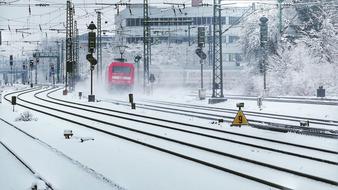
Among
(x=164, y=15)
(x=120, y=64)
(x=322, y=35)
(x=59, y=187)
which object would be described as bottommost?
(x=59, y=187)

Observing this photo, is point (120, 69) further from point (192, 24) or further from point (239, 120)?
point (192, 24)

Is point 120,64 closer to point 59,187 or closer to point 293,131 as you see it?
point 293,131

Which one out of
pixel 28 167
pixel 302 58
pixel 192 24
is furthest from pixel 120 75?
pixel 192 24

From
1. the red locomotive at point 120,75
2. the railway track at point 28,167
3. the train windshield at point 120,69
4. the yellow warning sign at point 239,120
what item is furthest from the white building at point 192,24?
the railway track at point 28,167

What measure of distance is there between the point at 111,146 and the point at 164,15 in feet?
255

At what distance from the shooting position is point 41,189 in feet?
25.2

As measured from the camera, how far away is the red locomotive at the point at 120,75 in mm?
40719

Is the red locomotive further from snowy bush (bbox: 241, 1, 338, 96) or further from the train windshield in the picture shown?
snowy bush (bbox: 241, 1, 338, 96)

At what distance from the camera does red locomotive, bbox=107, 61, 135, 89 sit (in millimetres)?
40719

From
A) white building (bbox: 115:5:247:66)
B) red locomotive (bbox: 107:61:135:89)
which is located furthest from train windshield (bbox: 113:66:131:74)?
white building (bbox: 115:5:247:66)

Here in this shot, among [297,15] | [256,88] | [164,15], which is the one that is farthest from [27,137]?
[164,15]

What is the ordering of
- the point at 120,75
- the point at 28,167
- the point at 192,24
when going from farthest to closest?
the point at 192,24, the point at 120,75, the point at 28,167

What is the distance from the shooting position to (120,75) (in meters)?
40.8

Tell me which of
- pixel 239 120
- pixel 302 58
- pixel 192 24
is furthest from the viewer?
pixel 192 24
